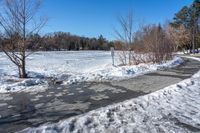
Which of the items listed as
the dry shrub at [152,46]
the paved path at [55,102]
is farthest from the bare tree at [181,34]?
the paved path at [55,102]

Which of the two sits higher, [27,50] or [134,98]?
Answer: [27,50]

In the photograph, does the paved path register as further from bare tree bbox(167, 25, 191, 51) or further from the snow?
bare tree bbox(167, 25, 191, 51)

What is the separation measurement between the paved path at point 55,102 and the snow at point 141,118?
486mm

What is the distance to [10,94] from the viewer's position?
8.65m

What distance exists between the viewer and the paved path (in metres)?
5.50

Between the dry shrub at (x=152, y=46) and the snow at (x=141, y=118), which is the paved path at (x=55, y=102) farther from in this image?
the dry shrub at (x=152, y=46)

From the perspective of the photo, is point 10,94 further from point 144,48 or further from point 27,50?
point 144,48

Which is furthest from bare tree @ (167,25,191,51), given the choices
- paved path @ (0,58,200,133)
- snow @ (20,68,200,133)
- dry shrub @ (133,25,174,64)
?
snow @ (20,68,200,133)

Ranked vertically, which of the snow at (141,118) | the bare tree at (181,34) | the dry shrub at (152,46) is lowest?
the snow at (141,118)

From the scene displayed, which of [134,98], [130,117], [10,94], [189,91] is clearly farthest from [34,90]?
[189,91]

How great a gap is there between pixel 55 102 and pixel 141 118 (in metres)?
2.89

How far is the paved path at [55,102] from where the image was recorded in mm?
5504

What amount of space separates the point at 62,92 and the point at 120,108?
3.18 metres

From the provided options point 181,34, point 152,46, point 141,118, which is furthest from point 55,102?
point 181,34
